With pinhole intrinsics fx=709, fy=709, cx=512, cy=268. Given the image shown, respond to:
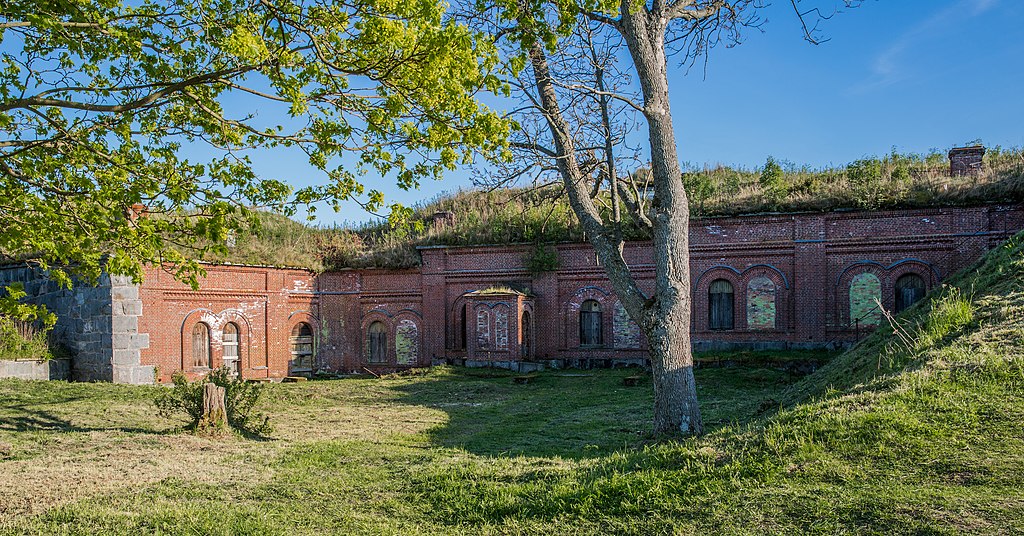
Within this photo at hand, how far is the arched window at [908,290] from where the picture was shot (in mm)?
19906

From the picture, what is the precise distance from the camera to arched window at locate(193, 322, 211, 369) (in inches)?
820

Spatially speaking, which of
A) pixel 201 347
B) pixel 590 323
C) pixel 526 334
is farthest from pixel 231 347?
pixel 590 323

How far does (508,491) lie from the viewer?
6.53 metres

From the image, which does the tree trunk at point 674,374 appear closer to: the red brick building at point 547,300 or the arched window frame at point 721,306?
the red brick building at point 547,300

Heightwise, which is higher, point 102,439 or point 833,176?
point 833,176

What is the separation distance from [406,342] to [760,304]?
37.7 feet

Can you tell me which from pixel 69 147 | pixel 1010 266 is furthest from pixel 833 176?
pixel 69 147

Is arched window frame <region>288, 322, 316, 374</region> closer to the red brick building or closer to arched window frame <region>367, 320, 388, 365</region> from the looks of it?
the red brick building

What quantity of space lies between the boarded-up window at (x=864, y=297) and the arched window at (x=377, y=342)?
48.4 ft

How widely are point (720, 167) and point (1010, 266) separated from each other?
21124 millimetres

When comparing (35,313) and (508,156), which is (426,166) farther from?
(35,313)

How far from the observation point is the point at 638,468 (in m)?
6.78

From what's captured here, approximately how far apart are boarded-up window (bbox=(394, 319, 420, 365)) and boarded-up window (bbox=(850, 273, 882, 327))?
13.5m

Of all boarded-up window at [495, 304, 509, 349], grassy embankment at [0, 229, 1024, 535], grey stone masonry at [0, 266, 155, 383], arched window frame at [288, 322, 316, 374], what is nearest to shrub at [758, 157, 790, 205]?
boarded-up window at [495, 304, 509, 349]
